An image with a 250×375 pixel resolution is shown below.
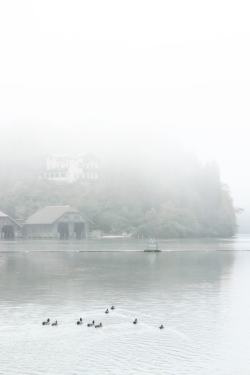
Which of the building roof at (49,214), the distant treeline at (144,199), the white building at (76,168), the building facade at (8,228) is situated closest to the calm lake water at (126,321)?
the building roof at (49,214)

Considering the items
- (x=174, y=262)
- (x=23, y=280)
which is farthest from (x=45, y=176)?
(x=23, y=280)

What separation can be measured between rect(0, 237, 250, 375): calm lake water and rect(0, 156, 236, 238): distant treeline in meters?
106

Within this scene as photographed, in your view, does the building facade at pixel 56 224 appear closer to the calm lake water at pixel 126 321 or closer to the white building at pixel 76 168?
the white building at pixel 76 168

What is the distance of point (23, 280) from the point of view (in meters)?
58.1

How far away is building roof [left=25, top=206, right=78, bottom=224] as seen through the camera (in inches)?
6447

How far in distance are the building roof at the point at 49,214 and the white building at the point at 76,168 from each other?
2612 cm

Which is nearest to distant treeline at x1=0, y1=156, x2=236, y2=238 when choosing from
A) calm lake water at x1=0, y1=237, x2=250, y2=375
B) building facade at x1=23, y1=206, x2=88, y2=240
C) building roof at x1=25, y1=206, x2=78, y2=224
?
building facade at x1=23, y1=206, x2=88, y2=240

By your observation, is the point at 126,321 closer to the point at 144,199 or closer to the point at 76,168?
the point at 144,199

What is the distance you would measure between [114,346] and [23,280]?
27.8 meters

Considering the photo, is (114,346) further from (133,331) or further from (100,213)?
(100,213)

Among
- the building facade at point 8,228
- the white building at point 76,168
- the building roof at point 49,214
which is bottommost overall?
the building facade at point 8,228

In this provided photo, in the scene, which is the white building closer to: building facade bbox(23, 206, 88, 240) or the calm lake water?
building facade bbox(23, 206, 88, 240)

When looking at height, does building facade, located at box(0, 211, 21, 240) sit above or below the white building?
below

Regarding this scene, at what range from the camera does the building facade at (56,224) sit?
540ft
